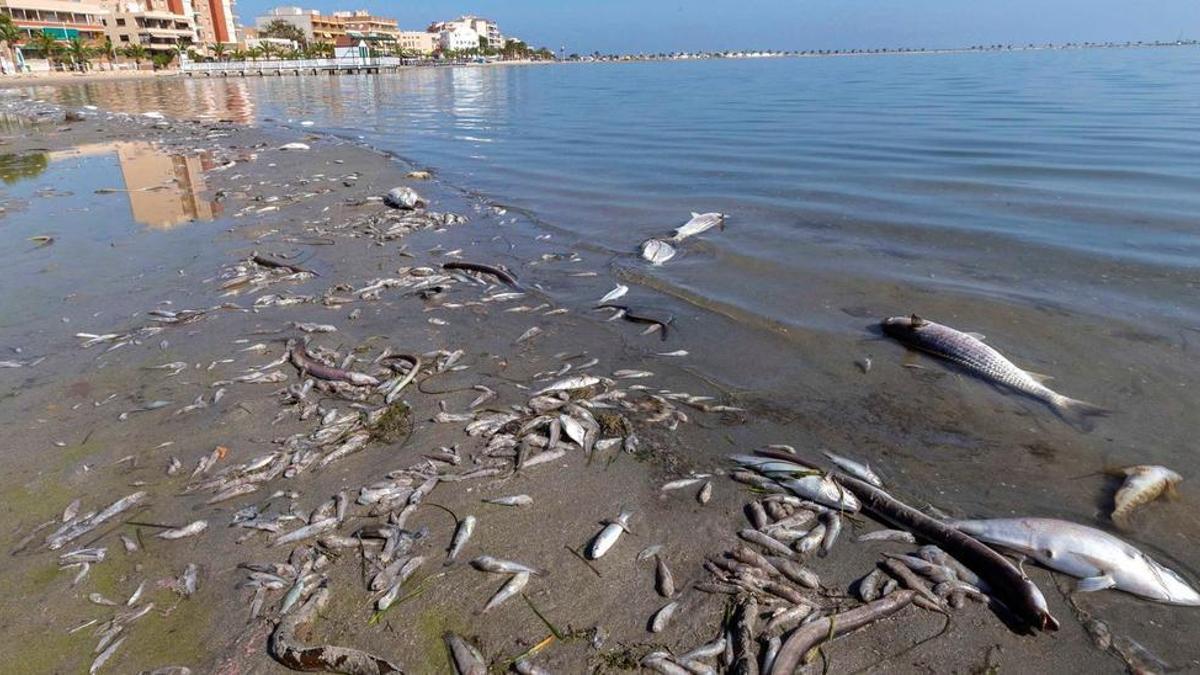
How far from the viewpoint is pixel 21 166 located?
2205 centimetres

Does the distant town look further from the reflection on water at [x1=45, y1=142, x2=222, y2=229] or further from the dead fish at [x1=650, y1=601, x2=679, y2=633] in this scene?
the dead fish at [x1=650, y1=601, x2=679, y2=633]

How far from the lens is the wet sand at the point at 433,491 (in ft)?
13.5

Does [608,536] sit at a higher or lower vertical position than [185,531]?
higher

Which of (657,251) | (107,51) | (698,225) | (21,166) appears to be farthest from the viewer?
(107,51)

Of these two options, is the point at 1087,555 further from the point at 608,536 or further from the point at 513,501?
the point at 513,501

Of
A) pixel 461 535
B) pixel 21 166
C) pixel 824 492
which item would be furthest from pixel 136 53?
pixel 824 492

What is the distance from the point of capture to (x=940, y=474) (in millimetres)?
5812

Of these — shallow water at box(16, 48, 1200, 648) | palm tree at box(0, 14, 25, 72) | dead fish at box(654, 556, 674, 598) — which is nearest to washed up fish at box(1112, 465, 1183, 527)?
shallow water at box(16, 48, 1200, 648)

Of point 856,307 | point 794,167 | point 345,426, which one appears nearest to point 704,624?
point 345,426

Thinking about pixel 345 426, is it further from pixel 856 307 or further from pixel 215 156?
pixel 215 156

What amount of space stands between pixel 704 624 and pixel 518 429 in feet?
9.17

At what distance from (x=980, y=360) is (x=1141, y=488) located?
2.34m

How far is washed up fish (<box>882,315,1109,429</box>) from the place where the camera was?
690 cm

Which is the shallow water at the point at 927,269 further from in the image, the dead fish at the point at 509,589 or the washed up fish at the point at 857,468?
the dead fish at the point at 509,589
